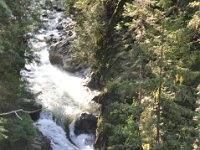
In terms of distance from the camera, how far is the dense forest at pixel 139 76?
1284cm

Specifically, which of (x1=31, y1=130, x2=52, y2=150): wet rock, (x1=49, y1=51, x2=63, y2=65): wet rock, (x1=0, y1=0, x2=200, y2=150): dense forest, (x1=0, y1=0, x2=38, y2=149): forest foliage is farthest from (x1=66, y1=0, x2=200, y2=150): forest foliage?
(x1=49, y1=51, x2=63, y2=65): wet rock

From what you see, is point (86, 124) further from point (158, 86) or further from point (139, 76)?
point (158, 86)

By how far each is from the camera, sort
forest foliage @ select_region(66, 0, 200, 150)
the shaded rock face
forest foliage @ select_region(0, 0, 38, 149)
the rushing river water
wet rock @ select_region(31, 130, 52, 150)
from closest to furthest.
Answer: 1. forest foliage @ select_region(66, 0, 200, 150)
2. forest foliage @ select_region(0, 0, 38, 149)
3. wet rock @ select_region(31, 130, 52, 150)
4. the rushing river water
5. the shaded rock face

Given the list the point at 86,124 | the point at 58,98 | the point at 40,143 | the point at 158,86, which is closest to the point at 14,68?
the point at 40,143

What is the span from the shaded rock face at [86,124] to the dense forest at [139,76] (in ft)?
4.16

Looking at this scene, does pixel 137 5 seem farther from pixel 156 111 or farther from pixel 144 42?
pixel 156 111

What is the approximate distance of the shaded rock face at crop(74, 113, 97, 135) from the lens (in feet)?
68.0

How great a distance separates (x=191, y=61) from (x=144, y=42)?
12.2ft

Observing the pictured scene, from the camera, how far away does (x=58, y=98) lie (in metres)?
23.5

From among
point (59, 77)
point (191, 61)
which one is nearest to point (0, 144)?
point (191, 61)

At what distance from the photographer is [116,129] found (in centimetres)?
1417

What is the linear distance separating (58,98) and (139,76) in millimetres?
10722

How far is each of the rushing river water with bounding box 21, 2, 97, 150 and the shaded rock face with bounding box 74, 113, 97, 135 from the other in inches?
10.5

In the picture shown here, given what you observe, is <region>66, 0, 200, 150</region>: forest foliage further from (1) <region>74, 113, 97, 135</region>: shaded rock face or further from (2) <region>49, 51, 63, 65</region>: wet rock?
(2) <region>49, 51, 63, 65</region>: wet rock
